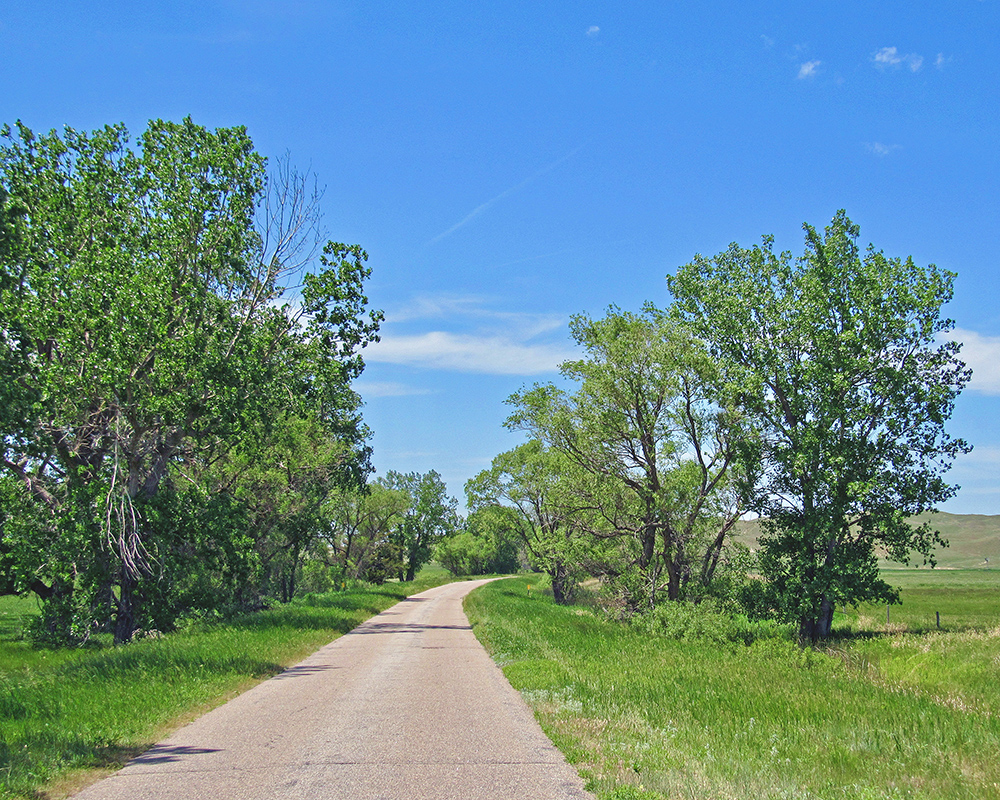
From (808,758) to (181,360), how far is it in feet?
57.1

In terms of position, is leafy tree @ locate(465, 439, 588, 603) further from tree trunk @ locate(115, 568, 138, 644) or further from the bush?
tree trunk @ locate(115, 568, 138, 644)

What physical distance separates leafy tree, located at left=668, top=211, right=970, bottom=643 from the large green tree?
15.9 m

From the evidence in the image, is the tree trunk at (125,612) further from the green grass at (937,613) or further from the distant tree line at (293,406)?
the green grass at (937,613)

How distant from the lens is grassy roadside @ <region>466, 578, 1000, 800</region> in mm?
7297

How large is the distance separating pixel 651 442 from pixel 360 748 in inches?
816

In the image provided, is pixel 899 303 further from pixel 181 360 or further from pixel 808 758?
Result: pixel 181 360

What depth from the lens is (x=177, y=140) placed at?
73.3 ft

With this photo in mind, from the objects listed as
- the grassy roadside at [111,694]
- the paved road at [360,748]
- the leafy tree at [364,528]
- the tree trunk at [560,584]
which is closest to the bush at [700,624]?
the grassy roadside at [111,694]

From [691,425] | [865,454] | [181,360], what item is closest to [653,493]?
[691,425]

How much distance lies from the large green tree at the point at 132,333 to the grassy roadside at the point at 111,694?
3.33 m

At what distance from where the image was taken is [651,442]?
90.4 feet

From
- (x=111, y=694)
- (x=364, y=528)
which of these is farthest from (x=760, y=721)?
(x=364, y=528)

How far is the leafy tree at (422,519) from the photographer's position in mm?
85562

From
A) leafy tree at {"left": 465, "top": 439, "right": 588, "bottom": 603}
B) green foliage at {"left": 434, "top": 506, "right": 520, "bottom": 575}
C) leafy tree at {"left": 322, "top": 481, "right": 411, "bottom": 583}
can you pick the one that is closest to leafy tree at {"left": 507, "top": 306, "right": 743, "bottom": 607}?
leafy tree at {"left": 465, "top": 439, "right": 588, "bottom": 603}
